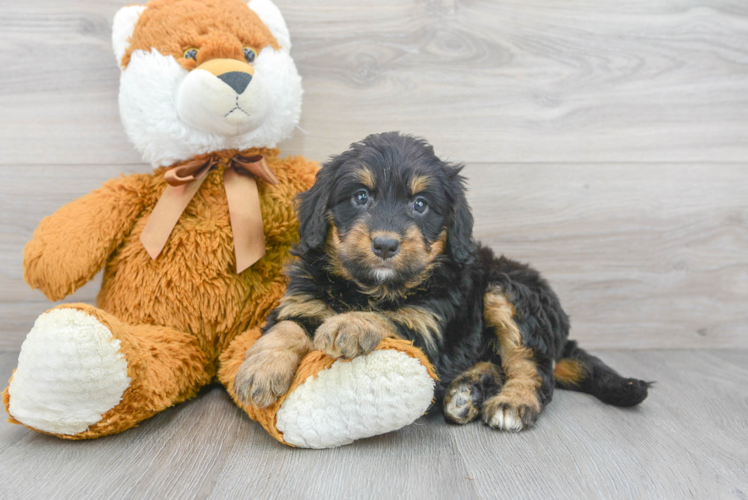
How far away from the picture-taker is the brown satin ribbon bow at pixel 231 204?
1.86m

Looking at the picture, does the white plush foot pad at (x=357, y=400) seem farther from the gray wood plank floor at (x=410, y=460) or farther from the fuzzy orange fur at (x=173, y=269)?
the fuzzy orange fur at (x=173, y=269)

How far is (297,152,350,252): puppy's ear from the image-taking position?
173cm

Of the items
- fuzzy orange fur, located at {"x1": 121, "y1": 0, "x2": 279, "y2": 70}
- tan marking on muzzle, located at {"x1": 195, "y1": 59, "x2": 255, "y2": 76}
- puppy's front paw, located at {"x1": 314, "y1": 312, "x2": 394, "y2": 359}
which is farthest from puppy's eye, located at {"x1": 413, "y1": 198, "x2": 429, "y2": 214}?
fuzzy orange fur, located at {"x1": 121, "y1": 0, "x2": 279, "y2": 70}

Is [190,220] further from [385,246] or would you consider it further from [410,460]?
[410,460]

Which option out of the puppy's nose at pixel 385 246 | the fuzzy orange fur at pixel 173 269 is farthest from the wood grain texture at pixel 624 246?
the puppy's nose at pixel 385 246

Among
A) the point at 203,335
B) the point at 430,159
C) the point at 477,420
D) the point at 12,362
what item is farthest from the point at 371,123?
the point at 12,362

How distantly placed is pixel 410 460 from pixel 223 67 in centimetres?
141

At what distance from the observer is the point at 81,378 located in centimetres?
145

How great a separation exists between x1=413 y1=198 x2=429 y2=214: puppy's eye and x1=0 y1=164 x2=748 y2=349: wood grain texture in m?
0.88

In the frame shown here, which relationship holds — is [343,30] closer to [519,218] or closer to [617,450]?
[519,218]

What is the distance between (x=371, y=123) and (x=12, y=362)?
1979 millimetres

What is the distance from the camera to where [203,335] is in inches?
75.9

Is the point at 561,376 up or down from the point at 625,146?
down

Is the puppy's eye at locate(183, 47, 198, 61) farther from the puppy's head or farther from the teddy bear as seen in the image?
the puppy's head
